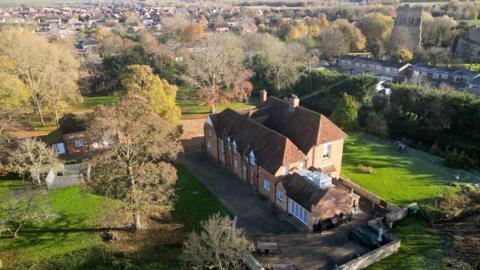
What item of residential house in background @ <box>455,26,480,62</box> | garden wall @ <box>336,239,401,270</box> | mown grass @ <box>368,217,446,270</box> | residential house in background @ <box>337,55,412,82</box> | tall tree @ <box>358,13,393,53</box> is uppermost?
tall tree @ <box>358,13,393,53</box>

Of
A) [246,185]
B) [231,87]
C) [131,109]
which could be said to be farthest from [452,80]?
[131,109]

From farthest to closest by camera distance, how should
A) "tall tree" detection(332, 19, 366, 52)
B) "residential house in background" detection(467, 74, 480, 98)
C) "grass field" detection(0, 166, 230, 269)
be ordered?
"tall tree" detection(332, 19, 366, 52) < "residential house in background" detection(467, 74, 480, 98) < "grass field" detection(0, 166, 230, 269)

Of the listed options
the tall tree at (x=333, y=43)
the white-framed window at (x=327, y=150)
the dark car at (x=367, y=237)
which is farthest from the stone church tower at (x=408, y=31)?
the dark car at (x=367, y=237)

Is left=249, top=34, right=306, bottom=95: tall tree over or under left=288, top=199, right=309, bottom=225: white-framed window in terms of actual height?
over

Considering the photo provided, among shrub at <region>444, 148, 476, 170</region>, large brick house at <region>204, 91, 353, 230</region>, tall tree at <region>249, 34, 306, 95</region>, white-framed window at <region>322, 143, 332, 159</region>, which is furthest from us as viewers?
tall tree at <region>249, 34, 306, 95</region>

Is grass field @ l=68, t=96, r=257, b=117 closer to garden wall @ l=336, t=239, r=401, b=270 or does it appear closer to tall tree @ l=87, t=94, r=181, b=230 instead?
tall tree @ l=87, t=94, r=181, b=230

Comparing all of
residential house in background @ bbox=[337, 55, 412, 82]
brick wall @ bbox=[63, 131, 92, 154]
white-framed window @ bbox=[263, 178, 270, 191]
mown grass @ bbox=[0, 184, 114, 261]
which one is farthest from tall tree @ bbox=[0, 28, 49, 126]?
residential house in background @ bbox=[337, 55, 412, 82]

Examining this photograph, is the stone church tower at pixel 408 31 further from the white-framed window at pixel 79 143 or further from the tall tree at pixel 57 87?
the white-framed window at pixel 79 143

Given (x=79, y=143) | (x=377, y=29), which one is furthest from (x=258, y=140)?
(x=377, y=29)

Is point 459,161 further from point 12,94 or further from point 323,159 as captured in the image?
point 12,94

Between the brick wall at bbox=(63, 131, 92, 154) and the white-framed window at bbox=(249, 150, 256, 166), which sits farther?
the brick wall at bbox=(63, 131, 92, 154)
